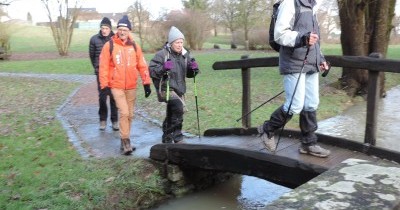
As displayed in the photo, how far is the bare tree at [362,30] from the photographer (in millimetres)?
12742

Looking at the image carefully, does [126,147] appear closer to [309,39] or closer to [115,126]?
[115,126]

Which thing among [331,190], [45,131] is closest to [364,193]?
[331,190]

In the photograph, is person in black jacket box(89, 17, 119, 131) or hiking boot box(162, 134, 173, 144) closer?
hiking boot box(162, 134, 173, 144)

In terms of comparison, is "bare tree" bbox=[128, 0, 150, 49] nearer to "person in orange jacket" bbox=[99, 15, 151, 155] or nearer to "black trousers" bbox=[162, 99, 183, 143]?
"person in orange jacket" bbox=[99, 15, 151, 155]

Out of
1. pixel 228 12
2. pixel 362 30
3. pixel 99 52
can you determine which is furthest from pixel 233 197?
pixel 228 12

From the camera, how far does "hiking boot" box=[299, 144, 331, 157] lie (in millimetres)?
5199

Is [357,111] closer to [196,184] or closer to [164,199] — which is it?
[196,184]

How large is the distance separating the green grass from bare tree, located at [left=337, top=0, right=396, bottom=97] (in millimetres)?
8653

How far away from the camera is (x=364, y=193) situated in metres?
3.17

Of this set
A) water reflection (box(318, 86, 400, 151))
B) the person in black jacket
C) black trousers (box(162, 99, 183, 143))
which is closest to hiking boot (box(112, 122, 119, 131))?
the person in black jacket

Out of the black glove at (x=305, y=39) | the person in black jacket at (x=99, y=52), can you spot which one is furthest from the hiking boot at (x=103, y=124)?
the black glove at (x=305, y=39)

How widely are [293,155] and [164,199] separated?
193 cm

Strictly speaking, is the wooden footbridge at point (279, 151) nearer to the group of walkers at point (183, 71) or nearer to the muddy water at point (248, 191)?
the group of walkers at point (183, 71)

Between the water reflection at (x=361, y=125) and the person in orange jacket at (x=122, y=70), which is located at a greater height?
the person in orange jacket at (x=122, y=70)
